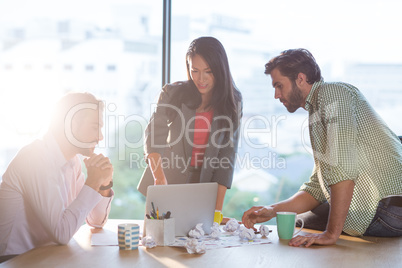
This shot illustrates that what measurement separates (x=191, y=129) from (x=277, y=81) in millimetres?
645

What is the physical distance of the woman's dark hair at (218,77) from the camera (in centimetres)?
237

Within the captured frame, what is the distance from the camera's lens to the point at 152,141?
2.44 meters

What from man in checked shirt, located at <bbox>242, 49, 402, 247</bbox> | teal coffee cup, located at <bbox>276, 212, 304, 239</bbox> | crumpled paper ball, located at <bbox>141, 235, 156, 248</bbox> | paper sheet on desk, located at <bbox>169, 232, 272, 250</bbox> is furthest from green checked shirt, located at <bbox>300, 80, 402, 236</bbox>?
crumpled paper ball, located at <bbox>141, 235, 156, 248</bbox>

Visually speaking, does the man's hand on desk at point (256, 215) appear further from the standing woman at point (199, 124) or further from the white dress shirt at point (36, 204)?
the white dress shirt at point (36, 204)

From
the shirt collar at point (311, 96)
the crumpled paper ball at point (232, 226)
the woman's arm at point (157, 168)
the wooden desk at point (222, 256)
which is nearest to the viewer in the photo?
the wooden desk at point (222, 256)

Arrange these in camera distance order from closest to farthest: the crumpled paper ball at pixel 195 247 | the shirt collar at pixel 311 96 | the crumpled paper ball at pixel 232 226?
the crumpled paper ball at pixel 195 247 → the crumpled paper ball at pixel 232 226 → the shirt collar at pixel 311 96

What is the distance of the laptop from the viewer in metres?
1.59

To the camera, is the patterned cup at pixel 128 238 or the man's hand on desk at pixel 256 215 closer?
the patterned cup at pixel 128 238

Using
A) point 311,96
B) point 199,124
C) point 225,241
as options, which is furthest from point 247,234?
point 199,124

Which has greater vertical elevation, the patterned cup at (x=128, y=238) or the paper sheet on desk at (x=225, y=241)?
the patterned cup at (x=128, y=238)

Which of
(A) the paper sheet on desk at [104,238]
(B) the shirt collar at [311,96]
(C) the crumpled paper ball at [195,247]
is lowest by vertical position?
(A) the paper sheet on desk at [104,238]

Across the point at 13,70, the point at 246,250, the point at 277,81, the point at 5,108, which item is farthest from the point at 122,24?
the point at 246,250

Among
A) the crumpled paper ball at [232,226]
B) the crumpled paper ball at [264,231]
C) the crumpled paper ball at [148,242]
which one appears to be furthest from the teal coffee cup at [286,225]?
the crumpled paper ball at [148,242]

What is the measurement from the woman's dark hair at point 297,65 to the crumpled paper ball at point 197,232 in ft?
2.45
